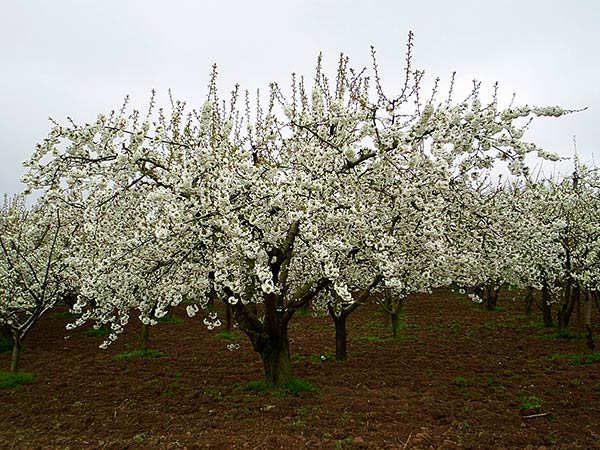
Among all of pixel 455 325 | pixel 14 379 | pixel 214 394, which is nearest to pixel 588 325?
pixel 455 325

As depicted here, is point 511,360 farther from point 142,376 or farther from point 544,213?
point 142,376

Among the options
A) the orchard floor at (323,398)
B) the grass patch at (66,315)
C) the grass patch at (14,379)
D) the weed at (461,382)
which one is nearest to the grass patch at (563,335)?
the orchard floor at (323,398)

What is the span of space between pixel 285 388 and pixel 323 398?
78 centimetres

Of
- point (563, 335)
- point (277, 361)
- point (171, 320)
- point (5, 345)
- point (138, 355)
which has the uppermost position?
point (171, 320)

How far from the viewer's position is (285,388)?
880 centimetres

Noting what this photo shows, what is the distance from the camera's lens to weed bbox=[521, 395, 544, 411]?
7738 millimetres

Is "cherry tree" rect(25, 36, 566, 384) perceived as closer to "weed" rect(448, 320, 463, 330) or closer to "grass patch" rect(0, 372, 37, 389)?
"grass patch" rect(0, 372, 37, 389)

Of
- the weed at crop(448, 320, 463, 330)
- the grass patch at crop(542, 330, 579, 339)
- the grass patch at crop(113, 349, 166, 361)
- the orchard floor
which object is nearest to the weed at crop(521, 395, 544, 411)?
the orchard floor

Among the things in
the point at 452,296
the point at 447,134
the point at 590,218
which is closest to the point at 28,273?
the point at 447,134

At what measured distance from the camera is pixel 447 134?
680cm

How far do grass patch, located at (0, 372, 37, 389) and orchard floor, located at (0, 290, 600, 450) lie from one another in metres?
0.24

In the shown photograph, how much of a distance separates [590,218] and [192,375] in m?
11.2

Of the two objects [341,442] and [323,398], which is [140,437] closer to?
[341,442]

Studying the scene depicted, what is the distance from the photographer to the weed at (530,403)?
7.74m
